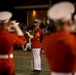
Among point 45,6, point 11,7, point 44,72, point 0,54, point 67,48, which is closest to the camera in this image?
point 67,48

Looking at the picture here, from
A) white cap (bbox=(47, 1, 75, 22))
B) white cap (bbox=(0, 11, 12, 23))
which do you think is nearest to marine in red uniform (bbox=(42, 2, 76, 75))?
white cap (bbox=(47, 1, 75, 22))

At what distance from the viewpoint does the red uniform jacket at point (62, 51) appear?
4.69m

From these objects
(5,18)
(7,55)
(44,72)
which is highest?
(5,18)

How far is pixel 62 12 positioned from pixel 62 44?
43cm

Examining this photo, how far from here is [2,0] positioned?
38.5 m

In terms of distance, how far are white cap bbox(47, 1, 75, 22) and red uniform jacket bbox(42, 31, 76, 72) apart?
0.20 meters

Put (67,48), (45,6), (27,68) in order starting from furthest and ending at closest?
(45,6) < (27,68) < (67,48)

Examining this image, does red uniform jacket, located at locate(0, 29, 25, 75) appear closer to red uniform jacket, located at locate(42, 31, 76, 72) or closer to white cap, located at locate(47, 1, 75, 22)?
red uniform jacket, located at locate(42, 31, 76, 72)

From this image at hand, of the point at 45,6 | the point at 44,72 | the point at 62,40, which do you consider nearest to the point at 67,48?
the point at 62,40

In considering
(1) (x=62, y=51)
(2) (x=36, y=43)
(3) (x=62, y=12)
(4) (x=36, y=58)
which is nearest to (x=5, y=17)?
(3) (x=62, y=12)

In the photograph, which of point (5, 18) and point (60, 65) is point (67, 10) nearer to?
point (60, 65)

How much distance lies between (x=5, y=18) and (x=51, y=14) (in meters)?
1.67

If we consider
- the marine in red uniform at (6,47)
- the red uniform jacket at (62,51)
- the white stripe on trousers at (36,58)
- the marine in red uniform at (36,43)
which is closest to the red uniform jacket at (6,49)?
the marine in red uniform at (6,47)

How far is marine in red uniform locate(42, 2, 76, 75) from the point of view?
15.4 feet
